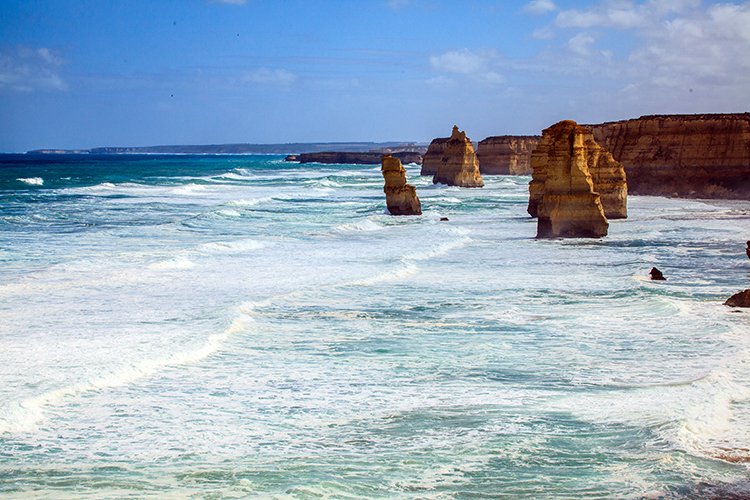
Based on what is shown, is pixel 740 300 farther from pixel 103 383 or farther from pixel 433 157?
pixel 433 157

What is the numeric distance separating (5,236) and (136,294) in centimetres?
1502

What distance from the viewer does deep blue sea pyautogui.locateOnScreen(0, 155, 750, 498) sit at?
9055 millimetres

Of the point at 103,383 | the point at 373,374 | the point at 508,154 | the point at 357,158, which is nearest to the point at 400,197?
the point at 373,374

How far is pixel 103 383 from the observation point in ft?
40.5

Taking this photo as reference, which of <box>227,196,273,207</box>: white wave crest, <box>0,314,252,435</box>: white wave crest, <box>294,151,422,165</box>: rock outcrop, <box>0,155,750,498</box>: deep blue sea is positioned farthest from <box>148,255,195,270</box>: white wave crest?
Answer: <box>294,151,422,165</box>: rock outcrop

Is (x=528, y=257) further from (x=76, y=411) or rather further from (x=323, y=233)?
(x=76, y=411)

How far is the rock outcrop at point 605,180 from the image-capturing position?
37844 mm

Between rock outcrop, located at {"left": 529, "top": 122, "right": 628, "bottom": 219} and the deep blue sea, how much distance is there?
10.4 meters

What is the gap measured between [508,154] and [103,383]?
334 ft

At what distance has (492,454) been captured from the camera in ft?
31.4

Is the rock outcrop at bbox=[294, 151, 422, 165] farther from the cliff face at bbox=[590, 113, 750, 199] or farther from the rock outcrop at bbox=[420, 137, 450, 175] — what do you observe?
the cliff face at bbox=[590, 113, 750, 199]

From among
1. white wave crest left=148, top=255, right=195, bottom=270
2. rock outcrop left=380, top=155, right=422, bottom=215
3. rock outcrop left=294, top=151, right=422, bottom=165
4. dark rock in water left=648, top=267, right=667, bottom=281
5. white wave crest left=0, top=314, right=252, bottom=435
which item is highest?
rock outcrop left=294, top=151, right=422, bottom=165

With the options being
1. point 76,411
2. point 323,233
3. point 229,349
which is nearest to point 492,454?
point 76,411

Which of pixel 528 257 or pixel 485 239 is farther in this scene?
pixel 485 239
